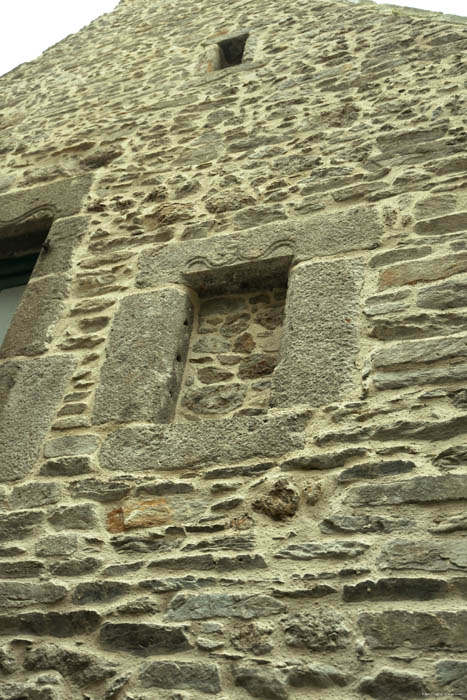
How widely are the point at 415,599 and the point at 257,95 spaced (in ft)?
11.2

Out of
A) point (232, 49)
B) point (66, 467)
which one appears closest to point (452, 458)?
point (66, 467)

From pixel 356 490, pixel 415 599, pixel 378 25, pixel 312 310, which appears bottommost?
pixel 415 599

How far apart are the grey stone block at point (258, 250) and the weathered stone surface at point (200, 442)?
88 cm

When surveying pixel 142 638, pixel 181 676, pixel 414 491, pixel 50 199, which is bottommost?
pixel 181 676

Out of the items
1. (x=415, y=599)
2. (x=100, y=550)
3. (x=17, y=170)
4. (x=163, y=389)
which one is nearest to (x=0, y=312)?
(x=17, y=170)

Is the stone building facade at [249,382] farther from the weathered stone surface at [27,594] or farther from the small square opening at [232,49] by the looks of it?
the small square opening at [232,49]

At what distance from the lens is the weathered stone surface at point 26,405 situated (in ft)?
9.64

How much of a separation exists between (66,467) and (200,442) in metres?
0.59

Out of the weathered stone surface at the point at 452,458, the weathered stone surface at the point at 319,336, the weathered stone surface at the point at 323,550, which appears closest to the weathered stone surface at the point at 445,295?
the weathered stone surface at the point at 319,336

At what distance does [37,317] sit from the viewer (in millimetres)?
3555

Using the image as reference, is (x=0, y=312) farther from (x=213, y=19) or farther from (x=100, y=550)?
(x=213, y=19)

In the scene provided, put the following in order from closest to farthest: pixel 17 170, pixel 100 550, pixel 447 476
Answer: pixel 447 476
pixel 100 550
pixel 17 170

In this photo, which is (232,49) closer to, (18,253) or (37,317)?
(18,253)

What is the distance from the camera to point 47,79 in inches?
230
